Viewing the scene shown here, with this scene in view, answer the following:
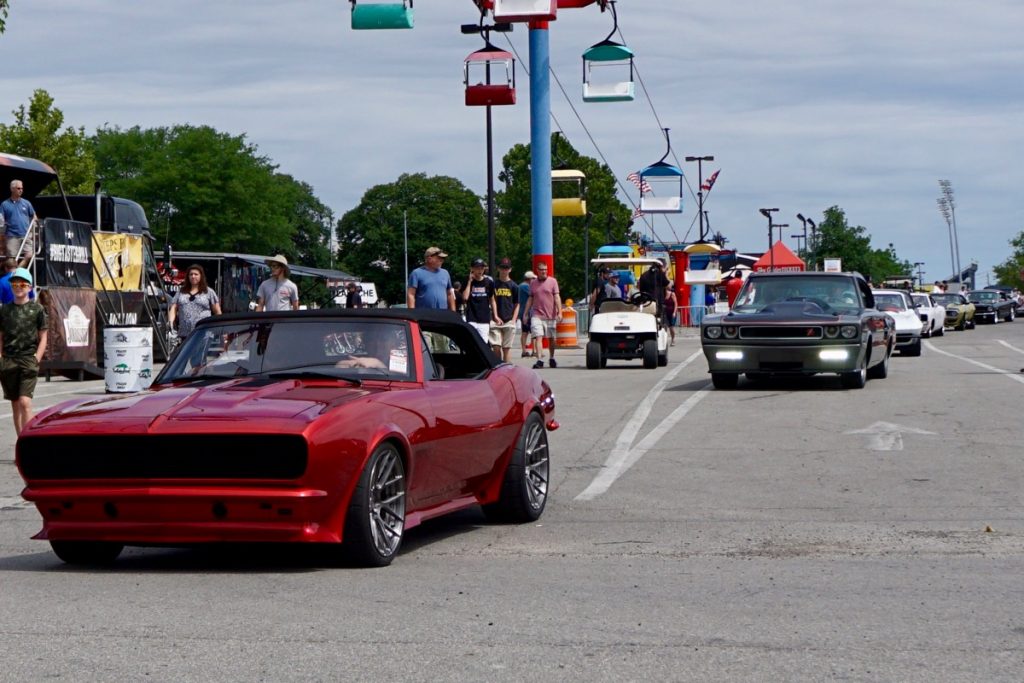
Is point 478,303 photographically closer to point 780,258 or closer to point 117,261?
point 117,261

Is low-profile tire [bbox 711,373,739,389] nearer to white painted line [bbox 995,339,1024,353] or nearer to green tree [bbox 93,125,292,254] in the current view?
white painted line [bbox 995,339,1024,353]

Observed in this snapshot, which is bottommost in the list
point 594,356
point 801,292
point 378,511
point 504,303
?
point 594,356

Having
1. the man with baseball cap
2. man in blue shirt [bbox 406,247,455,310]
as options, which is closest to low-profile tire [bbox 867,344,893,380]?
the man with baseball cap

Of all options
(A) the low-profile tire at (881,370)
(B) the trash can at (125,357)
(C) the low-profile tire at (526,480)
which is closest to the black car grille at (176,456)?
(C) the low-profile tire at (526,480)

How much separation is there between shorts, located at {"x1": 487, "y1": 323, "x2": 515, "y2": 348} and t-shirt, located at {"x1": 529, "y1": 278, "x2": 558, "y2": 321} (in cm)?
164

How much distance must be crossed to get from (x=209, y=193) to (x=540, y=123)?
207 ft

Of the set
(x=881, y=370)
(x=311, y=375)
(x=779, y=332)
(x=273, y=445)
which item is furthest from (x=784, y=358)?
(x=273, y=445)

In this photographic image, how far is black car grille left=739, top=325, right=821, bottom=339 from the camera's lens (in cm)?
1966

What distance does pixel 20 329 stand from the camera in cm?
1317

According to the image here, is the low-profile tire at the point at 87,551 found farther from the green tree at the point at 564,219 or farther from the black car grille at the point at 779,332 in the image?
the green tree at the point at 564,219

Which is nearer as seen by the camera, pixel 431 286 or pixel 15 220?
pixel 431 286

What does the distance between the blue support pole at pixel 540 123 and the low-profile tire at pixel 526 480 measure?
2978 centimetres

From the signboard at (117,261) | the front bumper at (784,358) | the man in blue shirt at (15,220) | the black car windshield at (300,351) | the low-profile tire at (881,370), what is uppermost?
the man in blue shirt at (15,220)

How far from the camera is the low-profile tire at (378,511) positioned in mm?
7172
